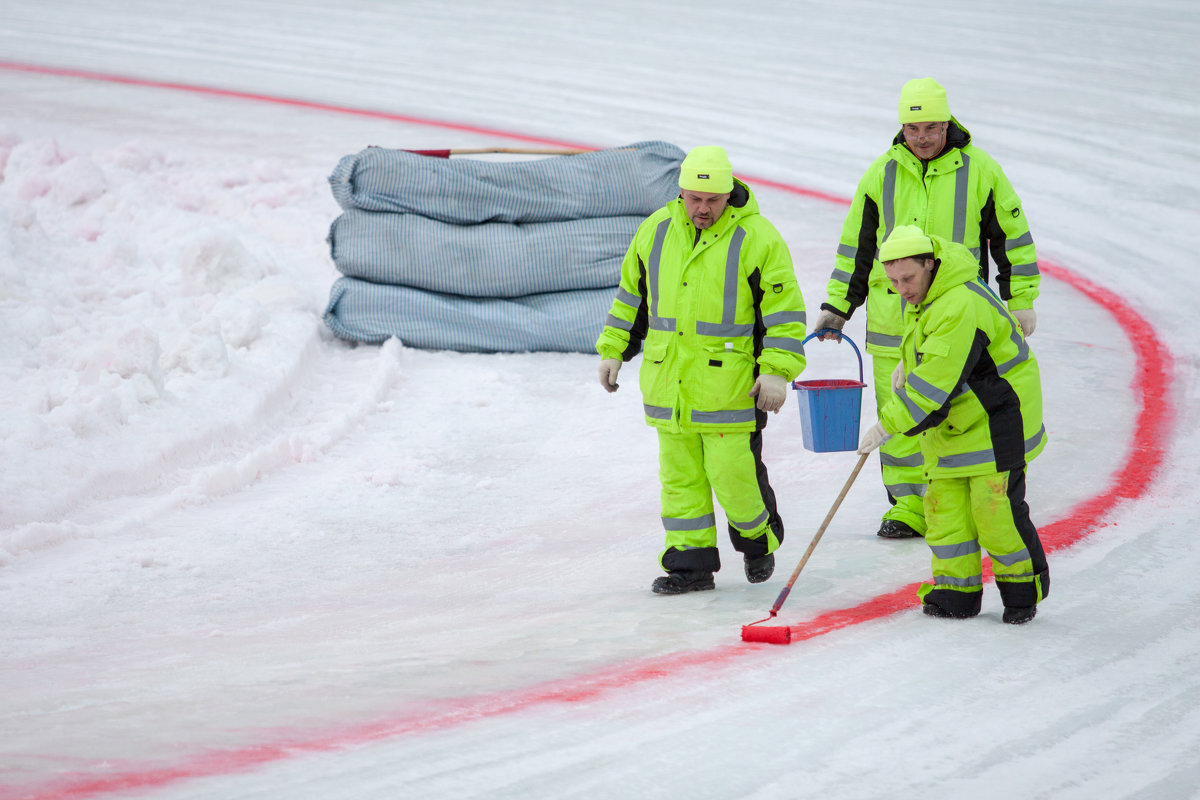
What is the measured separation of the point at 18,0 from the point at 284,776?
18.4 metres

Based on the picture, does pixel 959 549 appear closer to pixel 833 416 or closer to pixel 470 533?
pixel 833 416

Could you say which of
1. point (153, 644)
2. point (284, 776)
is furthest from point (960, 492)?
point (153, 644)

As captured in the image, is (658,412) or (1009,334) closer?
(1009,334)

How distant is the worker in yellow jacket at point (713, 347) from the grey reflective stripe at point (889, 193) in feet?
2.67

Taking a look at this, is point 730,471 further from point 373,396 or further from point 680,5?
point 680,5

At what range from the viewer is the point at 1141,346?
7.50 m

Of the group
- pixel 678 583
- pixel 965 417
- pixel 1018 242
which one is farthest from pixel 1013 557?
pixel 1018 242

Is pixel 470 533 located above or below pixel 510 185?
below

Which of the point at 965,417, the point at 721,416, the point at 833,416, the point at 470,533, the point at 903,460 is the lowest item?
the point at 470,533

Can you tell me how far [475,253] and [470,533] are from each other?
2.69 m

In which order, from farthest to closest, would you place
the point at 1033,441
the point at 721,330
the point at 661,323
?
the point at 661,323 < the point at 721,330 < the point at 1033,441

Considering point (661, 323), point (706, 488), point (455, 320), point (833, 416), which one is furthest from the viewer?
point (455, 320)

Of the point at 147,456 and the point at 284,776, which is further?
the point at 147,456

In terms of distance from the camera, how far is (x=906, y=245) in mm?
3938
